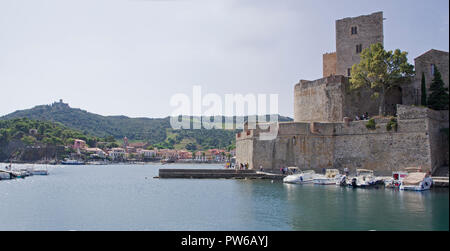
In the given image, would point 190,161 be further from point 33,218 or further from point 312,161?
point 33,218

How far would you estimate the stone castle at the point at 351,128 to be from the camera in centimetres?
2852

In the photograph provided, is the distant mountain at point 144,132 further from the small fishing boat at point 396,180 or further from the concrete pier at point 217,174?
the small fishing boat at point 396,180

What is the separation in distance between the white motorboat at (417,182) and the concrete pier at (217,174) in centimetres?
1077

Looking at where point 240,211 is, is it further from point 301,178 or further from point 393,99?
point 393,99

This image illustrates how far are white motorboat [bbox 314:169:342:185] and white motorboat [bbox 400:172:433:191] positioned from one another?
17.2ft

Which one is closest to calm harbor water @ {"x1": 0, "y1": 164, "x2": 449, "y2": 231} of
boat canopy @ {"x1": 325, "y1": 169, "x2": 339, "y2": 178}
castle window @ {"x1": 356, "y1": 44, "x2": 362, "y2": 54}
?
boat canopy @ {"x1": 325, "y1": 169, "x2": 339, "y2": 178}

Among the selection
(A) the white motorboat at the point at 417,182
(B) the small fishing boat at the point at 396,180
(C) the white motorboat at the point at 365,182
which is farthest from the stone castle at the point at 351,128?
(A) the white motorboat at the point at 417,182

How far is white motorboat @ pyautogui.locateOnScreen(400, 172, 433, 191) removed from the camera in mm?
23491

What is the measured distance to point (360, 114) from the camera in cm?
3472

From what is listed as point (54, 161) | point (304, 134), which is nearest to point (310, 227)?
point (304, 134)

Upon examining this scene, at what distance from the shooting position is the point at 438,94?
30141 millimetres

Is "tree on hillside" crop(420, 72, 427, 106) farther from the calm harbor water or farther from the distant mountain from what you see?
the distant mountain

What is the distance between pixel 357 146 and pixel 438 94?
23.1 ft
